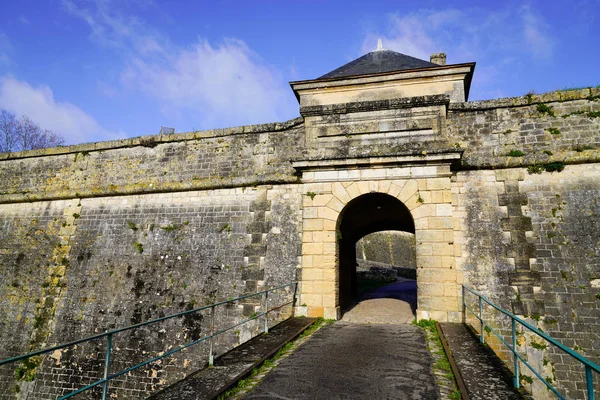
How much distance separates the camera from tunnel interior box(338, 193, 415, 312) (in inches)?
348

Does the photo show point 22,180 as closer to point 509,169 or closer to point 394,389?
point 394,389

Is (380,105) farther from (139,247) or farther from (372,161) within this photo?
(139,247)

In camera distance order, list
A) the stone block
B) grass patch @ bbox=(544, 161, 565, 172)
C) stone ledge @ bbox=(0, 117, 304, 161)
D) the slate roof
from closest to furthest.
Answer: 1. grass patch @ bbox=(544, 161, 565, 172)
2. the stone block
3. stone ledge @ bbox=(0, 117, 304, 161)
4. the slate roof

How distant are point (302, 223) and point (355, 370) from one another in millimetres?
4181

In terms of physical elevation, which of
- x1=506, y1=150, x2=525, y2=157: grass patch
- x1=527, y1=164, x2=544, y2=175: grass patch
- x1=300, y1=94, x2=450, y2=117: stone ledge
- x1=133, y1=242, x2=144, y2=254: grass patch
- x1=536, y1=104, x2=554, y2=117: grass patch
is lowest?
x1=133, y1=242, x2=144, y2=254: grass patch

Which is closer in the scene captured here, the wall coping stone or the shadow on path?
the wall coping stone

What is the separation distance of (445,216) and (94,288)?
846 centimetres

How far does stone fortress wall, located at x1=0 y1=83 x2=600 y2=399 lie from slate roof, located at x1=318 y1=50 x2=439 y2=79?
368 cm

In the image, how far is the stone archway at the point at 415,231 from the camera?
7.23m

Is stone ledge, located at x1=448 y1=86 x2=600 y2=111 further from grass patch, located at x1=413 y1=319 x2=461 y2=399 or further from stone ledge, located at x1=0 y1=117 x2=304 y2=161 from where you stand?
grass patch, located at x1=413 y1=319 x2=461 y2=399

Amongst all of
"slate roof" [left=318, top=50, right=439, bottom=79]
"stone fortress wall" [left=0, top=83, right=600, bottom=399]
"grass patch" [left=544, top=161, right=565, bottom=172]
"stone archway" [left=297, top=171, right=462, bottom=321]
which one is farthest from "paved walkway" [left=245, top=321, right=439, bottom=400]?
"slate roof" [left=318, top=50, right=439, bottom=79]

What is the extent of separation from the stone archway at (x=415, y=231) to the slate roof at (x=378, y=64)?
187 inches

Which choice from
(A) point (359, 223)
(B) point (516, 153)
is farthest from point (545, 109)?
(A) point (359, 223)

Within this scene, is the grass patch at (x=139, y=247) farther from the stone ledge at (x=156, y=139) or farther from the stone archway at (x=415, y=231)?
the stone archway at (x=415, y=231)
